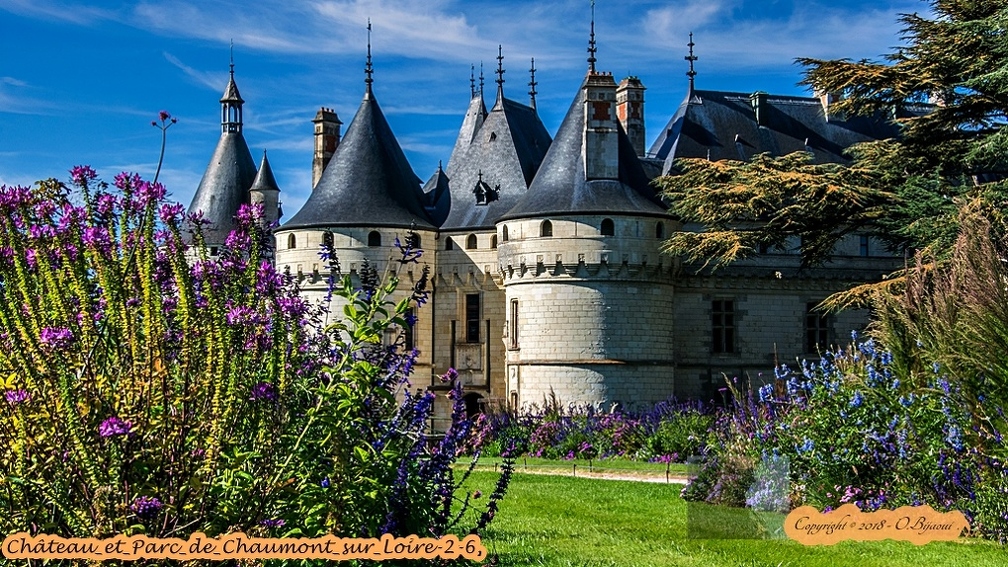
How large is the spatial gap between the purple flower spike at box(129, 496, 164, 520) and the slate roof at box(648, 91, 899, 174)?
80.6 feet

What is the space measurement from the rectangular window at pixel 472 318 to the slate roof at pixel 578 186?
281 centimetres

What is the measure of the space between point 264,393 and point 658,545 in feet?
13.4

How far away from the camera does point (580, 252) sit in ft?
86.0

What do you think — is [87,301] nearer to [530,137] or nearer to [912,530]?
[912,530]

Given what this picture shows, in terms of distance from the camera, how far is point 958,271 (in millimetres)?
10117

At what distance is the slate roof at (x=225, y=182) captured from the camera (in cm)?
3622

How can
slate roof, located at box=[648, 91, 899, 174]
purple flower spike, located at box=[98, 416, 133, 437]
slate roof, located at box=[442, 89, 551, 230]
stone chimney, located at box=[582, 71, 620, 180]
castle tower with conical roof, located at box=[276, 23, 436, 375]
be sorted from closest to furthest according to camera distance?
purple flower spike, located at box=[98, 416, 133, 437], stone chimney, located at box=[582, 71, 620, 180], castle tower with conical roof, located at box=[276, 23, 436, 375], slate roof, located at box=[648, 91, 899, 174], slate roof, located at box=[442, 89, 551, 230]

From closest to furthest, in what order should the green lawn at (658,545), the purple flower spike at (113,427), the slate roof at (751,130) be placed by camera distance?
the purple flower spike at (113,427) < the green lawn at (658,545) < the slate roof at (751,130)

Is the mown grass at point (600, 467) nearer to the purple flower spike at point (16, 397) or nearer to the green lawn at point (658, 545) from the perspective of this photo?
the green lawn at point (658, 545)

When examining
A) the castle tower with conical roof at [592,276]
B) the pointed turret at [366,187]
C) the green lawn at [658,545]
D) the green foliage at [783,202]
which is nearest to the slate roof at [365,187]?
the pointed turret at [366,187]

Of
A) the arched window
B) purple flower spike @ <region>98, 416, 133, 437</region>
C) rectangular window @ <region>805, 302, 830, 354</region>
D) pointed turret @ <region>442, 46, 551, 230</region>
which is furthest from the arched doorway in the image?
purple flower spike @ <region>98, 416, 133, 437</region>

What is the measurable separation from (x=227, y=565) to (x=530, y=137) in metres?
27.4

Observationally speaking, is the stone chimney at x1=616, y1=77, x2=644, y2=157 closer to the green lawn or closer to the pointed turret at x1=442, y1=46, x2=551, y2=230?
the pointed turret at x1=442, y1=46, x2=551, y2=230

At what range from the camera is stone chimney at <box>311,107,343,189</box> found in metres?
33.6
